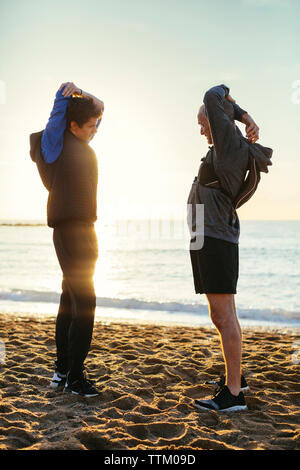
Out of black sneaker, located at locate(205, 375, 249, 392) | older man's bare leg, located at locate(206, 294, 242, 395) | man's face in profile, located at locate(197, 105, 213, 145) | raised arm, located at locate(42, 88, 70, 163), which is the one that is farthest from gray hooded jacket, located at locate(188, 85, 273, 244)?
black sneaker, located at locate(205, 375, 249, 392)

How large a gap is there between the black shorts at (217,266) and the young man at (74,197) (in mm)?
767

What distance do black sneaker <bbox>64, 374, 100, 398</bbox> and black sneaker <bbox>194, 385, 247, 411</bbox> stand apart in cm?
73

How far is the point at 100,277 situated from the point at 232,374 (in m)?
14.3

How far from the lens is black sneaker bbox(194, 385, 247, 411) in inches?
104

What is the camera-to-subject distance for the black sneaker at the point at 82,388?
2859 mm

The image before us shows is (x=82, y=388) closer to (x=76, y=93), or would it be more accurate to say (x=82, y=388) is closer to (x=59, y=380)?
(x=59, y=380)

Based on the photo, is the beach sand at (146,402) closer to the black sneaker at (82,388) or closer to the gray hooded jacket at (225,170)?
the black sneaker at (82,388)

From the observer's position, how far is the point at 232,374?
2604mm

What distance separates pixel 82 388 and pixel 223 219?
58.9 inches

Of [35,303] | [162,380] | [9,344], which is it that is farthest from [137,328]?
[35,303]

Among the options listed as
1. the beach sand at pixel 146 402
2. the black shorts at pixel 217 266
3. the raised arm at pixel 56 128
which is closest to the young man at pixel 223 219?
the black shorts at pixel 217 266

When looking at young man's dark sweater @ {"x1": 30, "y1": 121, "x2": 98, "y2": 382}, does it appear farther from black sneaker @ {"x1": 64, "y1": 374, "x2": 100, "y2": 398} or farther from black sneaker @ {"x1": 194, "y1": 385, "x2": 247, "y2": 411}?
black sneaker @ {"x1": 194, "y1": 385, "x2": 247, "y2": 411}

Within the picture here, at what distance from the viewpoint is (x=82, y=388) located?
9.41 feet
